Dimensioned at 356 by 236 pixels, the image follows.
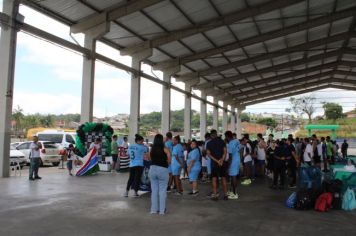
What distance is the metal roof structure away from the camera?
14.6 metres

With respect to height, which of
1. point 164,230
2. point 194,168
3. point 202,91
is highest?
point 202,91

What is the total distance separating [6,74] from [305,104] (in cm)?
6553

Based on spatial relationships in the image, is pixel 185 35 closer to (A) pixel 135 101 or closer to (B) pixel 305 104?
(A) pixel 135 101

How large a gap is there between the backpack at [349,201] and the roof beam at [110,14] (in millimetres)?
9461

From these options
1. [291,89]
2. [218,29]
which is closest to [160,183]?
[218,29]

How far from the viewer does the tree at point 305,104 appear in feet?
229

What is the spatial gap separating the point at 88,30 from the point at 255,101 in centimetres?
2988

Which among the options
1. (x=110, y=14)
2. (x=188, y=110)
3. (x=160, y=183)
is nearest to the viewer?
(x=160, y=183)

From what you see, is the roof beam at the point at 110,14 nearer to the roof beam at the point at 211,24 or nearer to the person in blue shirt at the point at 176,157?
the roof beam at the point at 211,24

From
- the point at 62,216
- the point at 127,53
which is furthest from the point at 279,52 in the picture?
the point at 62,216

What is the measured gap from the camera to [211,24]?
55.0 ft

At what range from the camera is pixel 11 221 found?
239 inches

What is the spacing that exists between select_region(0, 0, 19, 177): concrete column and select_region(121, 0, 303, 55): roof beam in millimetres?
7185

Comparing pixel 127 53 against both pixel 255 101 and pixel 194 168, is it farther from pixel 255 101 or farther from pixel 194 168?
pixel 255 101
